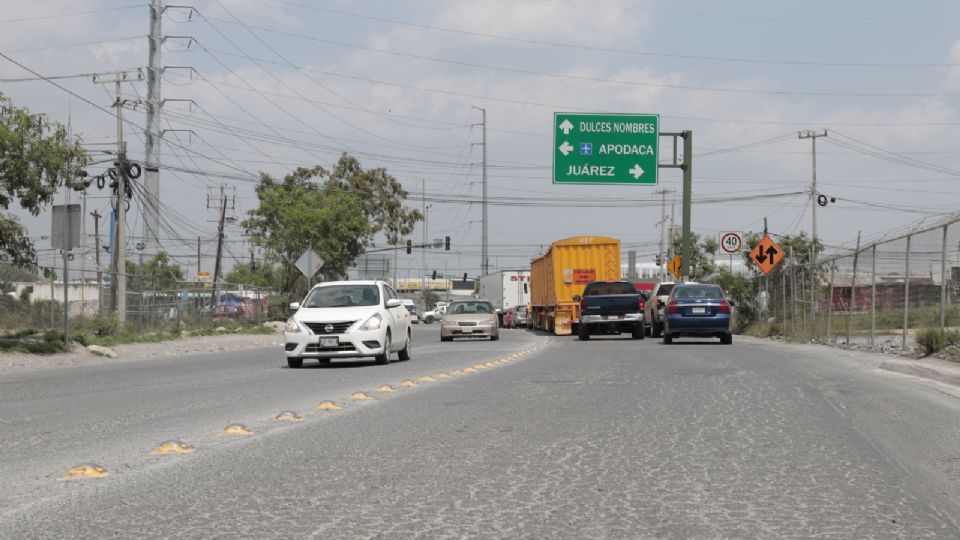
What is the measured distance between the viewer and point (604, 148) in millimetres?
38281

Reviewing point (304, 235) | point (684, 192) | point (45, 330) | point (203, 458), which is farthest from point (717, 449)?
point (304, 235)

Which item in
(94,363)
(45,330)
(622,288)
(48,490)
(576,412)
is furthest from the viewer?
(622,288)

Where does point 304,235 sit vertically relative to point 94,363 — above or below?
above

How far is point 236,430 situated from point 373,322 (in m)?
10.5

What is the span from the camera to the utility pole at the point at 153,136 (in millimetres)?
45969

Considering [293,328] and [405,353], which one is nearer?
[293,328]

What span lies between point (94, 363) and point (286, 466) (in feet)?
55.7

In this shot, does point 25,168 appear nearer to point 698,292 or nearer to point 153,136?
point 698,292

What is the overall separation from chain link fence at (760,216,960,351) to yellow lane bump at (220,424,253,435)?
45.0 ft

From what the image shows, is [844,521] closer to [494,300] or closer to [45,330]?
[45,330]

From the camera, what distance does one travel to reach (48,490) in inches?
262

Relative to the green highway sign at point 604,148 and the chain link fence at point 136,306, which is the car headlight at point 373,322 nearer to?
the chain link fence at point 136,306

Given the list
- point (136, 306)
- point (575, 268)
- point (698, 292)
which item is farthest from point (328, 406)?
point (575, 268)

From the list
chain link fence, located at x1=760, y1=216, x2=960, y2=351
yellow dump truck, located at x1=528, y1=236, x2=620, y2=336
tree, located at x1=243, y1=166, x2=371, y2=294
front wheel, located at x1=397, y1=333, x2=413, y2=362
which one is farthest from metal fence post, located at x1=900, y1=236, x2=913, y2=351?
tree, located at x1=243, y1=166, x2=371, y2=294
